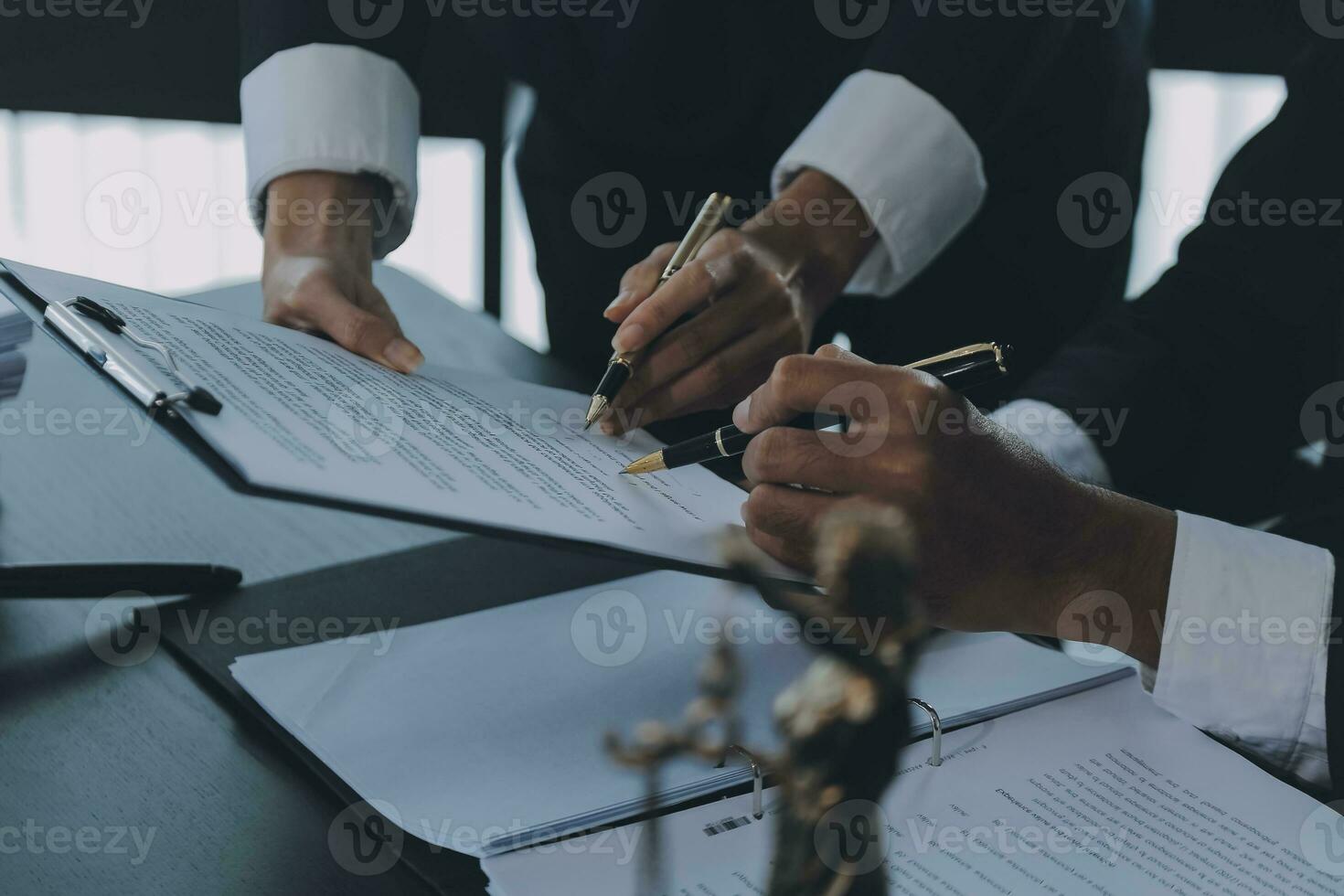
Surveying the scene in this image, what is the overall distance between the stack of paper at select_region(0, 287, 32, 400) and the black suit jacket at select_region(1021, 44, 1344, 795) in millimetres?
769

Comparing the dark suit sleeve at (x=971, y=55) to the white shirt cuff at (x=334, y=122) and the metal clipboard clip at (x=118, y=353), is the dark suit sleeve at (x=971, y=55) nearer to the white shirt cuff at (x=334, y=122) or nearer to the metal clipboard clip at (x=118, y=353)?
the white shirt cuff at (x=334, y=122)

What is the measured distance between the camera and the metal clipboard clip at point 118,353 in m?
0.53

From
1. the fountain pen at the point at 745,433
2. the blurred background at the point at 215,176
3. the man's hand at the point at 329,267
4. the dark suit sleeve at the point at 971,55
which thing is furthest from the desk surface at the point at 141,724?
the blurred background at the point at 215,176

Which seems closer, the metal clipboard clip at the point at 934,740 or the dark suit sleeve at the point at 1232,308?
the metal clipboard clip at the point at 934,740

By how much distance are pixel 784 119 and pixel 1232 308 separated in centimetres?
48

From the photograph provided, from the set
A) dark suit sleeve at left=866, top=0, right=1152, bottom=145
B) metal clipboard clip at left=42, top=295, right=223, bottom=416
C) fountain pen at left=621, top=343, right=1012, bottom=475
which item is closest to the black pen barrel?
fountain pen at left=621, top=343, right=1012, bottom=475

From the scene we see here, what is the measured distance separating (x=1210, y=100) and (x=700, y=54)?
7.44 ft

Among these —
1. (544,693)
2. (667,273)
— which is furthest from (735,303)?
(544,693)

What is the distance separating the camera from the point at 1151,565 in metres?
0.64

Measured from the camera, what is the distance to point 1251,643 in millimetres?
623

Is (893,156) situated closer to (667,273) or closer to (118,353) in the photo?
(667,273)

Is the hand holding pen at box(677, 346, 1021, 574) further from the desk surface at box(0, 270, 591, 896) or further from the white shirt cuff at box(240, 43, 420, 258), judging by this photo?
the white shirt cuff at box(240, 43, 420, 258)

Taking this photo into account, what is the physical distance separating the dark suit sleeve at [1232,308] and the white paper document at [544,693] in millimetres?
378

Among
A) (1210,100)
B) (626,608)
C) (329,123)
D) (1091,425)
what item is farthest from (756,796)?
(1210,100)
